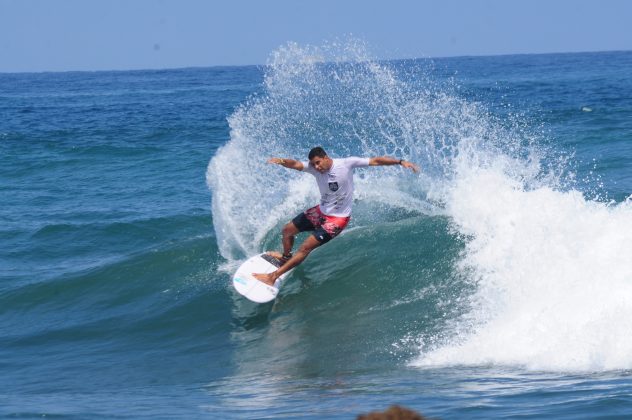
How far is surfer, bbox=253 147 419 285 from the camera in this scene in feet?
33.1

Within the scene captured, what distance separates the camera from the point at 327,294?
1130cm

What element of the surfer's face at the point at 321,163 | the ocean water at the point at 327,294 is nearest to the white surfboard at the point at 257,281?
the ocean water at the point at 327,294

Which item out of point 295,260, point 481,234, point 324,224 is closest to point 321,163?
point 324,224

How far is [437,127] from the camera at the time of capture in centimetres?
1995

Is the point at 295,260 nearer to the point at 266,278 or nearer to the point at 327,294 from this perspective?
the point at 266,278

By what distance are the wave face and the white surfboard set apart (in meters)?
1.28

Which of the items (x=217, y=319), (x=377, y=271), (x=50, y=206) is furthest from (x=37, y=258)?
(x=377, y=271)

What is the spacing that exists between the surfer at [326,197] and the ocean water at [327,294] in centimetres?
88

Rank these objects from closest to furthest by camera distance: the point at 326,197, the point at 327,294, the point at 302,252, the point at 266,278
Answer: the point at 326,197
the point at 302,252
the point at 266,278
the point at 327,294

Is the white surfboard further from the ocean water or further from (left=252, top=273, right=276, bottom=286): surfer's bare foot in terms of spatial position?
the ocean water

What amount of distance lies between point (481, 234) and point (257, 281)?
2985 mm

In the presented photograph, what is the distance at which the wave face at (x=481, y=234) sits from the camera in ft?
27.0

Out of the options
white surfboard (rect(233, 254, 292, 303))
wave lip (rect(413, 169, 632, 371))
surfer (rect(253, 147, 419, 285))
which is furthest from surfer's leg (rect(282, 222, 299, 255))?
wave lip (rect(413, 169, 632, 371))

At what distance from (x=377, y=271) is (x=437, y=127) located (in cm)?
897
